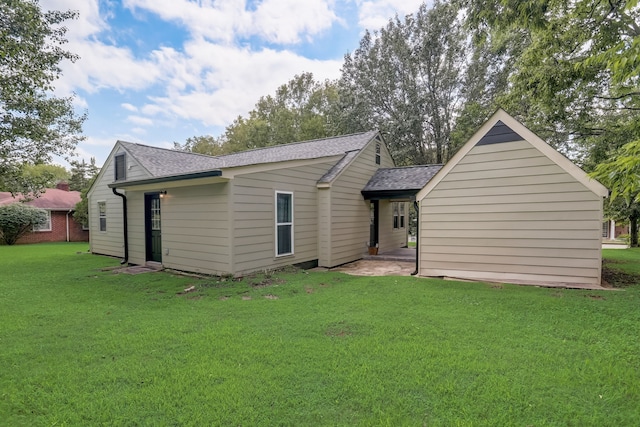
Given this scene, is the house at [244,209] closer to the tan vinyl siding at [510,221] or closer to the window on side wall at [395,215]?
the window on side wall at [395,215]

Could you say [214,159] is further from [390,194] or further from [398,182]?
[398,182]

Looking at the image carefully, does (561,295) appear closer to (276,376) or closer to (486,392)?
(486,392)

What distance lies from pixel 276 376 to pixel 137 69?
49.7 feet

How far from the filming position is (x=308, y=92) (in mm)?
32750

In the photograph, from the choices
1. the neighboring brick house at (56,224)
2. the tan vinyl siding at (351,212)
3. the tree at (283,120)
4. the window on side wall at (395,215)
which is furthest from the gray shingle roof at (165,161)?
the tree at (283,120)

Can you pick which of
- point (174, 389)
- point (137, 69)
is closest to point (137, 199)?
point (137, 69)

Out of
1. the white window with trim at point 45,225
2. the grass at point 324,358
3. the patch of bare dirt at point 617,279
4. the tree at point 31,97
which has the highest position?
the tree at point 31,97

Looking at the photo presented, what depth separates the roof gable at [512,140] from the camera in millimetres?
6260

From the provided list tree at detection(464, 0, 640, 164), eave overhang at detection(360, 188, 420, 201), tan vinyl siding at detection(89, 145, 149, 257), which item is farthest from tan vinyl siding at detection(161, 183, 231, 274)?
tree at detection(464, 0, 640, 164)

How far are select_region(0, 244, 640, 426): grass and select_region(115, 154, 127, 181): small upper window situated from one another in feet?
20.2

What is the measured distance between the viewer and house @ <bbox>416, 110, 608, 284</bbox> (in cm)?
635

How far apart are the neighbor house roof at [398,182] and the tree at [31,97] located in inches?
371

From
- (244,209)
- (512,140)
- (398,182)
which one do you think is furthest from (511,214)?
(244,209)

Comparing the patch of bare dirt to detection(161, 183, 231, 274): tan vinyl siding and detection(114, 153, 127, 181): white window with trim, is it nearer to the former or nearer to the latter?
detection(161, 183, 231, 274): tan vinyl siding
